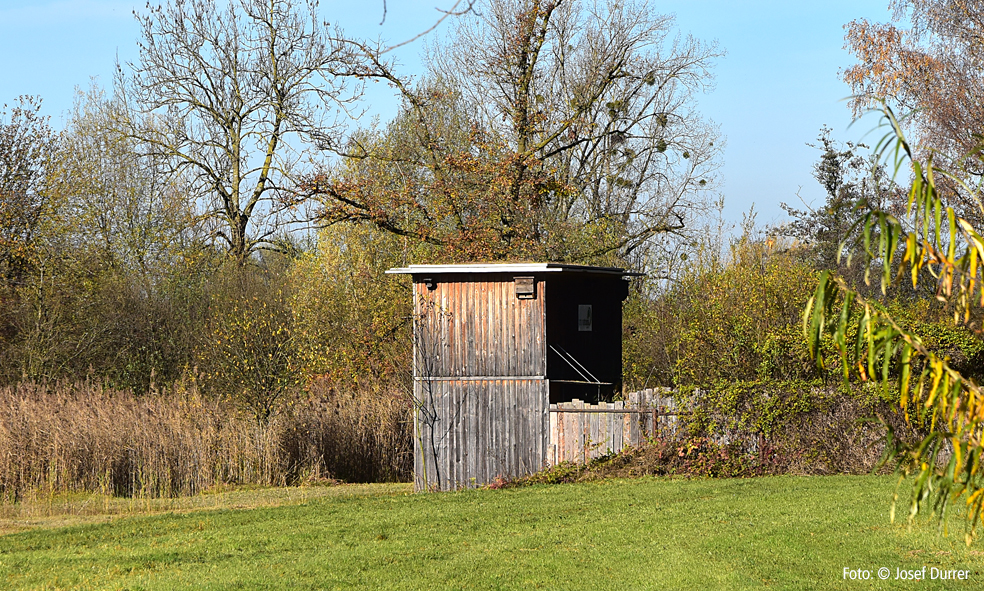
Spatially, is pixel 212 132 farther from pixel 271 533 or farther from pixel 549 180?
pixel 271 533

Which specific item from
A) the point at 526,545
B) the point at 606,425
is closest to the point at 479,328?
the point at 606,425

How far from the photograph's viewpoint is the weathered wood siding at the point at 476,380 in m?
15.7

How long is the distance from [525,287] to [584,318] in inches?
74.8

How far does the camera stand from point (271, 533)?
33.3 feet

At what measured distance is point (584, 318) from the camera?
17094 millimetres

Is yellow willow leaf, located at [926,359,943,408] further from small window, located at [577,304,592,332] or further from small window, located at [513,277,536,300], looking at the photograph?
small window, located at [577,304,592,332]

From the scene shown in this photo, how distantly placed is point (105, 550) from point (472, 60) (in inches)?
734

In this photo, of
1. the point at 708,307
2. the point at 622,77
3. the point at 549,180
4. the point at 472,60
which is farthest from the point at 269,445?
the point at 622,77

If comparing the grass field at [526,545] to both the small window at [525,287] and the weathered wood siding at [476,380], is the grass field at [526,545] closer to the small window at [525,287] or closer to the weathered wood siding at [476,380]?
the weathered wood siding at [476,380]

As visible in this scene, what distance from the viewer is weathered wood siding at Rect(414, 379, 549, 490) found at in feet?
51.1

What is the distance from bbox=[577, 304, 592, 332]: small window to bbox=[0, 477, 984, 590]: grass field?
487cm

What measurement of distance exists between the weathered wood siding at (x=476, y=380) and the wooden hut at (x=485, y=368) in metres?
0.02

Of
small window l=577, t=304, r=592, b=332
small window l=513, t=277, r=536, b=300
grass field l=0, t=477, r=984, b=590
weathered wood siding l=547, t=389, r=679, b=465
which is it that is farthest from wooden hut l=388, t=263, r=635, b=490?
grass field l=0, t=477, r=984, b=590

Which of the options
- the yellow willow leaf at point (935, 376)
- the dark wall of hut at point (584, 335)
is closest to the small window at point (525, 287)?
the dark wall of hut at point (584, 335)
